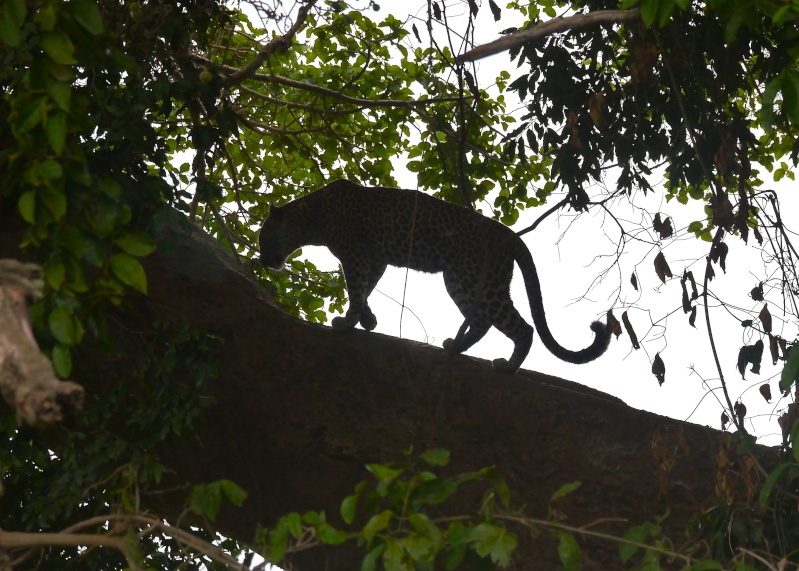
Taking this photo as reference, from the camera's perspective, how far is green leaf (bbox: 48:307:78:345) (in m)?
2.20

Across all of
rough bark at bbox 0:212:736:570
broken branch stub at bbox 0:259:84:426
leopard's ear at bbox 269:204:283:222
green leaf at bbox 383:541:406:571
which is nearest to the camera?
broken branch stub at bbox 0:259:84:426

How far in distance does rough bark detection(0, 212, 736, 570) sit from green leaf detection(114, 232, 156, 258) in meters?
1.55

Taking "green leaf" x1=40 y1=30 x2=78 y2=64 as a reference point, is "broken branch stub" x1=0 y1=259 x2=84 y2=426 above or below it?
below

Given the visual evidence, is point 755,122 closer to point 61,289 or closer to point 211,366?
point 211,366

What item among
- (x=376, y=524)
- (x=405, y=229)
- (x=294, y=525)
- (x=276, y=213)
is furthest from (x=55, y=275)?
(x=276, y=213)

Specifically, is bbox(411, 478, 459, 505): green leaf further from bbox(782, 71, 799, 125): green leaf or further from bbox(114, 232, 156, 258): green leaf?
bbox(782, 71, 799, 125): green leaf

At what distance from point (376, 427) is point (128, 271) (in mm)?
2038

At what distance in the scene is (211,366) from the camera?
12.7ft

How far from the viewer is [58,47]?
231 centimetres

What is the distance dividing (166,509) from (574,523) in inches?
64.1

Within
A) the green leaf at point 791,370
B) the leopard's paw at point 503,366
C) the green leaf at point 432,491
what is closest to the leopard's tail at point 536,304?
the leopard's paw at point 503,366

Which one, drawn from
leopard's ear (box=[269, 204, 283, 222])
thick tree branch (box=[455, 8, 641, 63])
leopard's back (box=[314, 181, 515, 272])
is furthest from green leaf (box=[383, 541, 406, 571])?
leopard's ear (box=[269, 204, 283, 222])

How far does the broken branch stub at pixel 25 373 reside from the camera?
160cm

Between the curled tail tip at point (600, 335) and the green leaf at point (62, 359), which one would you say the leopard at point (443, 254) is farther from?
the green leaf at point (62, 359)
